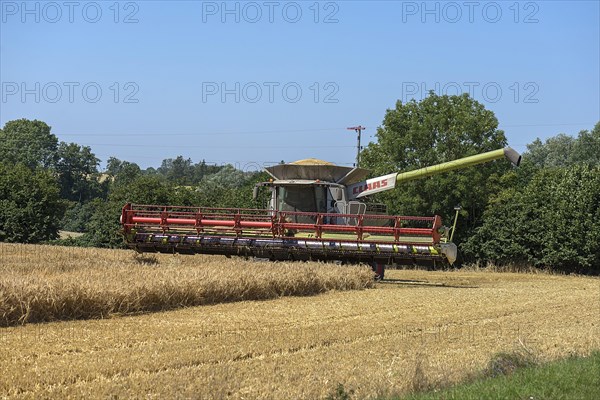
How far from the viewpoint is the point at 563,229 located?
30438 mm

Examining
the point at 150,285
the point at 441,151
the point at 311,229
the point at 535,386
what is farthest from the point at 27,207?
the point at 535,386

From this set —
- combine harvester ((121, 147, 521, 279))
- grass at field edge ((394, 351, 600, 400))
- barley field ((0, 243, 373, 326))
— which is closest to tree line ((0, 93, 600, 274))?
combine harvester ((121, 147, 521, 279))

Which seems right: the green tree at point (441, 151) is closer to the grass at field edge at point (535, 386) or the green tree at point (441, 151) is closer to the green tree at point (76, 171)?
the grass at field edge at point (535, 386)

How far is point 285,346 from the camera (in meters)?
10.3

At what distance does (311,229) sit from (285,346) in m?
9.10

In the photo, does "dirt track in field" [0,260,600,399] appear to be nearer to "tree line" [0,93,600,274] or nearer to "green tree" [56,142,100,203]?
"tree line" [0,93,600,274]

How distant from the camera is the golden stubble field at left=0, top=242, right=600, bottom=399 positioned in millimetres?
7879

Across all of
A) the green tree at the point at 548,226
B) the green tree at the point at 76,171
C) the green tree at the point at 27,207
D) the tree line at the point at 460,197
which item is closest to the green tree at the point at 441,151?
the tree line at the point at 460,197

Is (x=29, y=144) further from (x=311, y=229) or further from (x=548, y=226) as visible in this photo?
(x=311, y=229)

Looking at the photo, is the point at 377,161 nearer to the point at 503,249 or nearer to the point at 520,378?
the point at 503,249

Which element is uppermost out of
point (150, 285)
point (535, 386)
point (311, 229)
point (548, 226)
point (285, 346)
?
point (311, 229)

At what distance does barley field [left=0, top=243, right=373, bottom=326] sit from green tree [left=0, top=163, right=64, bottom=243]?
22380mm

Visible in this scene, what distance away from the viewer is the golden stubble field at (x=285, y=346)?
7.88 meters

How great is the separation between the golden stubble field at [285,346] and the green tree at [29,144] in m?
83.8
